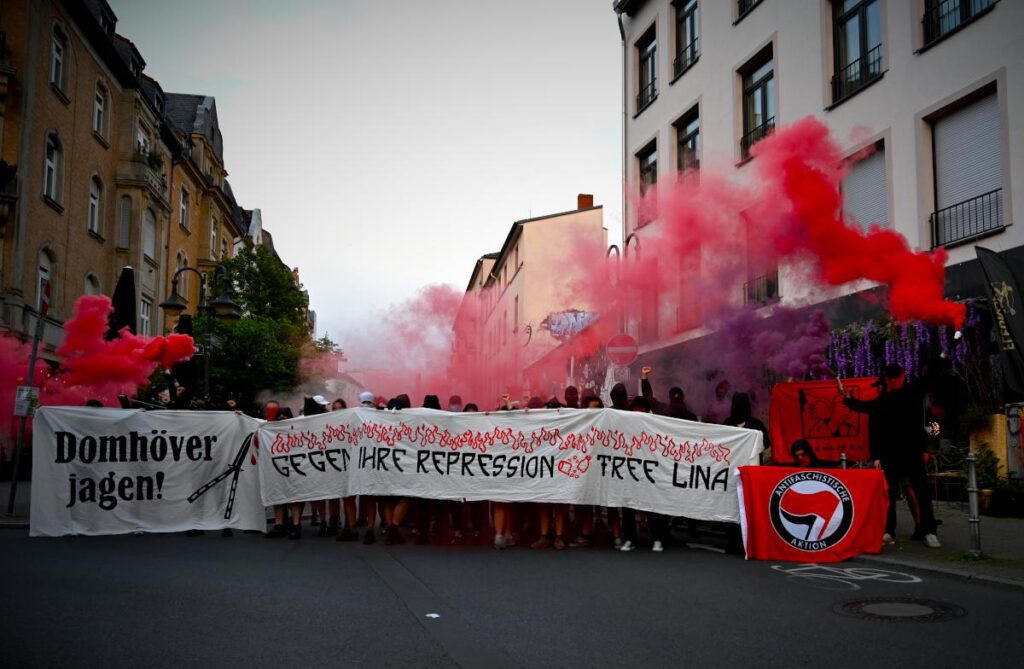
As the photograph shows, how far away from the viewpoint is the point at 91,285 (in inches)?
1276

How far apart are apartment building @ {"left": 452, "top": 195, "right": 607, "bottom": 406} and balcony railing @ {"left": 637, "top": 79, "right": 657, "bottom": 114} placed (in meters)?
7.77

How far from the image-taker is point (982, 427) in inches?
577

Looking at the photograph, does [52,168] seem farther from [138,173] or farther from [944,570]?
[944,570]

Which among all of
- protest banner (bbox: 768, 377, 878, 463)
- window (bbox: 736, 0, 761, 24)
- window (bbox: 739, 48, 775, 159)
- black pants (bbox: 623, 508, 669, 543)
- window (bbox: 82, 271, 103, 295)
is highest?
window (bbox: 736, 0, 761, 24)

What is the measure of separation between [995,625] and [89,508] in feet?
34.2

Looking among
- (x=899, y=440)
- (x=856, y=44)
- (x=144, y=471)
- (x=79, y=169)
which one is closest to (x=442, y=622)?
(x=899, y=440)

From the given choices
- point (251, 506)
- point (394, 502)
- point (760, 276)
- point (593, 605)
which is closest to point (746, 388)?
point (760, 276)

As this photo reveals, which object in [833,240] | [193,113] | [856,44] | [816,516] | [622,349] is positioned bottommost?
A: [816,516]

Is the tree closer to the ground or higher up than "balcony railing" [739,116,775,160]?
closer to the ground

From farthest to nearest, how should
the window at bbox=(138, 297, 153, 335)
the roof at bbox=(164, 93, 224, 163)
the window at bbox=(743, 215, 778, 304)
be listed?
1. the roof at bbox=(164, 93, 224, 163)
2. the window at bbox=(138, 297, 153, 335)
3. the window at bbox=(743, 215, 778, 304)

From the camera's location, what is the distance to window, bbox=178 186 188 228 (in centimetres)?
4475

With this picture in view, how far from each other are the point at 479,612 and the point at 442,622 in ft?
1.45

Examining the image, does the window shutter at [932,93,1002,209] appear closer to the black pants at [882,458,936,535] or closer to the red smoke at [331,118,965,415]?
the red smoke at [331,118,965,415]

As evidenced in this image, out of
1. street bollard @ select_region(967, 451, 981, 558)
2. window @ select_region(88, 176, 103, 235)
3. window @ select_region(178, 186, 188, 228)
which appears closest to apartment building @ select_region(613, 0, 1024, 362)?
street bollard @ select_region(967, 451, 981, 558)
